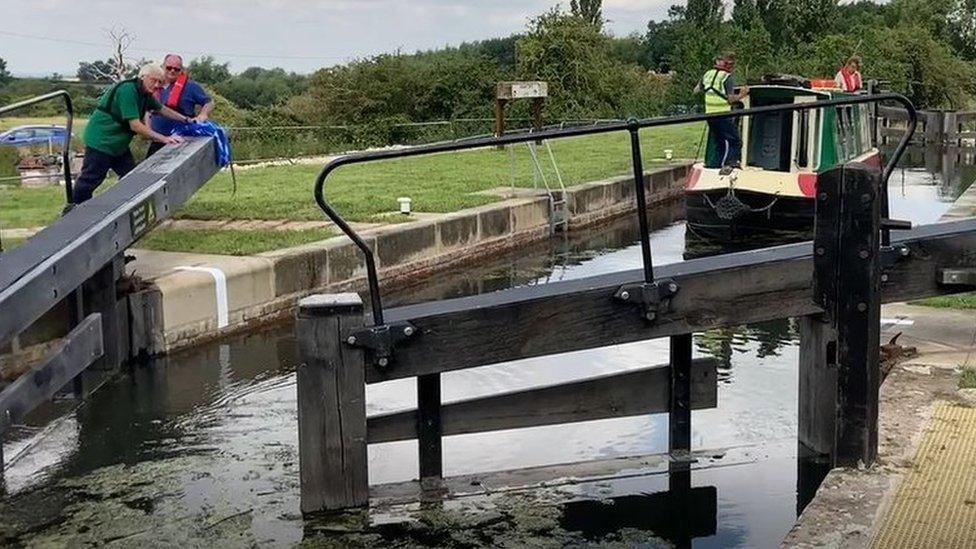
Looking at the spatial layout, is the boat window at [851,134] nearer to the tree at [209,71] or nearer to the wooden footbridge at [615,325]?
the wooden footbridge at [615,325]

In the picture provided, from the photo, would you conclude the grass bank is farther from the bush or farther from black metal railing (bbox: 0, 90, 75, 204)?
the bush

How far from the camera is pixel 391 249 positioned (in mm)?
12094

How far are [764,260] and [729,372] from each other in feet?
9.35

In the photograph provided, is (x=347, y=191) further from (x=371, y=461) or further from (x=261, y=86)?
(x=261, y=86)

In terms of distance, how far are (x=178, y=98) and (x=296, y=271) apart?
5.84ft

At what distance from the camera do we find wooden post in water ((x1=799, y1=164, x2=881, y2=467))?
16.6 ft

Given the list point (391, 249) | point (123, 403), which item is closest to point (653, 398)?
point (123, 403)

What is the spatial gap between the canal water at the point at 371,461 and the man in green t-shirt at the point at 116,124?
145 cm

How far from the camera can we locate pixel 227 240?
11156 millimetres

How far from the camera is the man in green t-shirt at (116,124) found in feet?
28.5

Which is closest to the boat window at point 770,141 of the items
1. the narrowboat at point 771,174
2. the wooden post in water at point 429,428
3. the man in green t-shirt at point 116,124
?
the narrowboat at point 771,174

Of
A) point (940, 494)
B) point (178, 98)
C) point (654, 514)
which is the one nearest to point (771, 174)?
point (178, 98)

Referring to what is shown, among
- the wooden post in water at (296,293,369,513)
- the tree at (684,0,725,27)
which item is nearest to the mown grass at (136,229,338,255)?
the wooden post in water at (296,293,369,513)

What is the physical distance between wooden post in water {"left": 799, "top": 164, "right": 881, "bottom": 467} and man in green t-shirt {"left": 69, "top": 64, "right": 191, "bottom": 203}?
17.4ft
